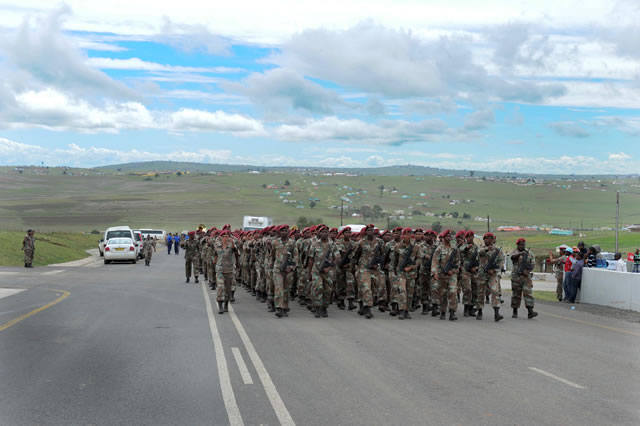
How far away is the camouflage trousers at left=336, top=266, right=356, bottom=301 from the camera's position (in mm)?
18141

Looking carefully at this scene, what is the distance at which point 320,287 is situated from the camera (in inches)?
643

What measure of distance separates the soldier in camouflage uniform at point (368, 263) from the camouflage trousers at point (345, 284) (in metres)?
1.43

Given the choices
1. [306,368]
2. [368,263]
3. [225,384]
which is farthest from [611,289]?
[225,384]

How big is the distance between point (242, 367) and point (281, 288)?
6.25 meters

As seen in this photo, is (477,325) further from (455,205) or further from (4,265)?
(455,205)

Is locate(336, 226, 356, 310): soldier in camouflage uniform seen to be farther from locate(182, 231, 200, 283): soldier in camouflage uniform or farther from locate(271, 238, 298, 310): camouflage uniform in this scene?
locate(182, 231, 200, 283): soldier in camouflage uniform

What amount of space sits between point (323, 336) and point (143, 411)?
6.00 m

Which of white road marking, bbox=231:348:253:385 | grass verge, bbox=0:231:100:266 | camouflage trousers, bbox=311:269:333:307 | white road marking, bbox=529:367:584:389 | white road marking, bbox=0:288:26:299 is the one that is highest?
camouflage trousers, bbox=311:269:333:307

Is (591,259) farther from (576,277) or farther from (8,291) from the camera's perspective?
(8,291)

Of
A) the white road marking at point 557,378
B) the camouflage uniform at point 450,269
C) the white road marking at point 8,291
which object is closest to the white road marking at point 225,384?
the white road marking at point 557,378

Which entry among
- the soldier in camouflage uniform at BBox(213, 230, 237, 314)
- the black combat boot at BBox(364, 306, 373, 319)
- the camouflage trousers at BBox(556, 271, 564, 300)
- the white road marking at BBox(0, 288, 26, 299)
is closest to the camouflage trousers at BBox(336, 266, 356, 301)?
the black combat boot at BBox(364, 306, 373, 319)

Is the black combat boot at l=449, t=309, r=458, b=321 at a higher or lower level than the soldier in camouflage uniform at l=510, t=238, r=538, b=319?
lower

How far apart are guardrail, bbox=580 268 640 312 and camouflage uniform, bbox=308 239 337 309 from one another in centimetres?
874

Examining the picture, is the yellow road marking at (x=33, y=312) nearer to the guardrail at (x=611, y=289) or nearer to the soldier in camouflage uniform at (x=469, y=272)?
the soldier in camouflage uniform at (x=469, y=272)
